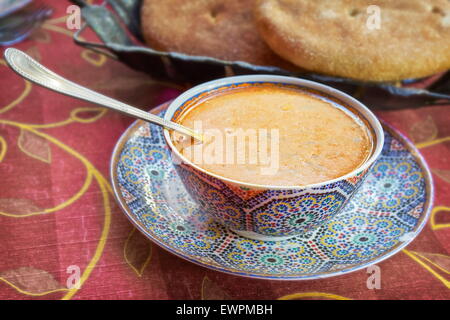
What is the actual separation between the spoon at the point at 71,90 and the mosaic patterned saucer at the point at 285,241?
0.11 metres

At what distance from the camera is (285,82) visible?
0.83 m

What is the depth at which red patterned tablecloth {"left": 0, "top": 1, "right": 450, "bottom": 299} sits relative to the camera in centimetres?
67

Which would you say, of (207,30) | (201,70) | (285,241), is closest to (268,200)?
(285,241)

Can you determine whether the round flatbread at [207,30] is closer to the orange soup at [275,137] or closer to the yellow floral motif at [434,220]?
the orange soup at [275,137]

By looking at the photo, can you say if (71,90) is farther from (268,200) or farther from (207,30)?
(207,30)

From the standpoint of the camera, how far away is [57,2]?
144 centimetres

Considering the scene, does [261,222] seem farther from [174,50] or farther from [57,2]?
[57,2]

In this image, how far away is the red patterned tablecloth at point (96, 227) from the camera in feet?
2.19

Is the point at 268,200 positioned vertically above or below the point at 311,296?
above

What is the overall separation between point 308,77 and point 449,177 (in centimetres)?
33

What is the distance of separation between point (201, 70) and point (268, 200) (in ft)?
1.33

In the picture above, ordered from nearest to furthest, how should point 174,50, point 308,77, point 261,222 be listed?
1. point 261,222
2. point 308,77
3. point 174,50

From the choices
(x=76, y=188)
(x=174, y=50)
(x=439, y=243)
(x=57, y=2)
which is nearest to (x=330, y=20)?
(x=174, y=50)

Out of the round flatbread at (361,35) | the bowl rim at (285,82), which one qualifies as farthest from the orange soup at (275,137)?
the round flatbread at (361,35)
